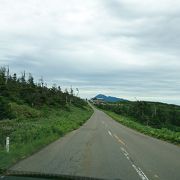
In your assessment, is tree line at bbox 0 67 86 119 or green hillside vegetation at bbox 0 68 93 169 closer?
green hillside vegetation at bbox 0 68 93 169

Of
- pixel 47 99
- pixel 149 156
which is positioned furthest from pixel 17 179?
pixel 47 99

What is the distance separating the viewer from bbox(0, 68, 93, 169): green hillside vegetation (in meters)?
18.0

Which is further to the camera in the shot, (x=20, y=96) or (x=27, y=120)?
(x=20, y=96)

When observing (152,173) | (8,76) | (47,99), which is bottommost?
(152,173)

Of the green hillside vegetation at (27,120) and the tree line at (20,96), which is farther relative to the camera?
the tree line at (20,96)

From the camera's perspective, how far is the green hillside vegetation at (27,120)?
59.2 feet

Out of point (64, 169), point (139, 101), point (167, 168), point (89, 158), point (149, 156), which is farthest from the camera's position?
point (139, 101)

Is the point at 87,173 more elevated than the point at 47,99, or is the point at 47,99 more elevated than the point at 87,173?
the point at 47,99

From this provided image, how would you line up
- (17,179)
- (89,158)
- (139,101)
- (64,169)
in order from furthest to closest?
(139,101) → (89,158) → (64,169) → (17,179)

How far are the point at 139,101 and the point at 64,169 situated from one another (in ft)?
314

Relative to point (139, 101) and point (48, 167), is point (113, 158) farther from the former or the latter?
point (139, 101)

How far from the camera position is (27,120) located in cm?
4538

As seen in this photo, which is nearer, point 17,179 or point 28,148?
point 17,179

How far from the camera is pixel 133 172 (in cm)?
1214
